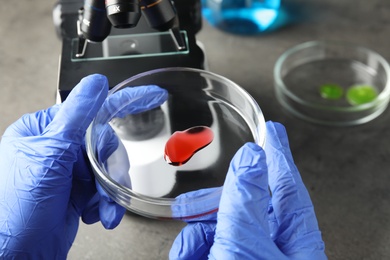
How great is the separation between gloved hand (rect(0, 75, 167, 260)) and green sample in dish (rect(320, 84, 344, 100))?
0.67 meters

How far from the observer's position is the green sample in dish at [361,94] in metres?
1.78

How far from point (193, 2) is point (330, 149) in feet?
1.78

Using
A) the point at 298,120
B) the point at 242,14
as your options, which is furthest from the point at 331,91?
the point at 242,14

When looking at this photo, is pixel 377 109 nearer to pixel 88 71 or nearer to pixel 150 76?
pixel 150 76

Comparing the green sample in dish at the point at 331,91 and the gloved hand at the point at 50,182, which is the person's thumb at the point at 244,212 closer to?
the gloved hand at the point at 50,182

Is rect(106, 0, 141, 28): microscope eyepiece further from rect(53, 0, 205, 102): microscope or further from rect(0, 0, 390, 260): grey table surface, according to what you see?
rect(0, 0, 390, 260): grey table surface

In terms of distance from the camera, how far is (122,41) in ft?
5.19

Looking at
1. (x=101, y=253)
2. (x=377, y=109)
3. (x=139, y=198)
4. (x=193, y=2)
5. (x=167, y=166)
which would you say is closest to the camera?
(x=139, y=198)

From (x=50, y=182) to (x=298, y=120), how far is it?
0.76 m

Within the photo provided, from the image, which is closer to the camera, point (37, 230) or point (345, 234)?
point (37, 230)

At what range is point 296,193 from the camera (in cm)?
128

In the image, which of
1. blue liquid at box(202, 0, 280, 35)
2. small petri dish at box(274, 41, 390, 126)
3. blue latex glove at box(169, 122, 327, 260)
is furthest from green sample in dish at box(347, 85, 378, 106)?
blue latex glove at box(169, 122, 327, 260)

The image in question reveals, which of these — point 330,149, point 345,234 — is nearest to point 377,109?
point 330,149

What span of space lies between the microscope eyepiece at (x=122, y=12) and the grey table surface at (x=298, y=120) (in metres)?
0.50
